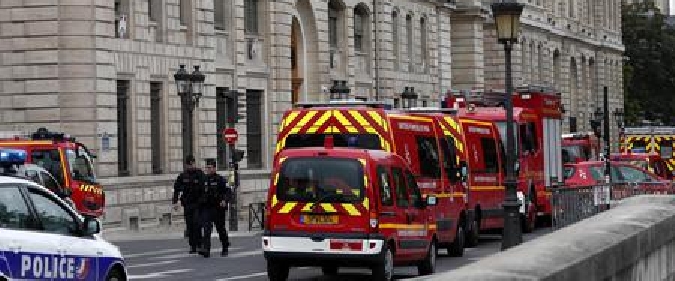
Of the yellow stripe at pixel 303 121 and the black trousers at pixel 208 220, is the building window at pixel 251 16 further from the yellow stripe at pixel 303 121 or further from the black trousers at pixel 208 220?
the yellow stripe at pixel 303 121

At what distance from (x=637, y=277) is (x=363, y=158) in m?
8.08

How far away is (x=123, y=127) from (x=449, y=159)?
17.2m

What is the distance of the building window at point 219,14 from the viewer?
52419 mm

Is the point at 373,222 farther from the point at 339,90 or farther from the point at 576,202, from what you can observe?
the point at 339,90

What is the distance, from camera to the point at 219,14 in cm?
5281

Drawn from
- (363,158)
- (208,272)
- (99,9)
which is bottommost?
(208,272)

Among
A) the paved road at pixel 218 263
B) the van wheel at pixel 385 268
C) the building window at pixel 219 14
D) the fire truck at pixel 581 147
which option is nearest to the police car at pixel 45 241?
the van wheel at pixel 385 268

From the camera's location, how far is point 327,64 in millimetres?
60500

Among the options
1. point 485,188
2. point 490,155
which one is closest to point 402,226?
point 485,188

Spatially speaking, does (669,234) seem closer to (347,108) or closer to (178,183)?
(347,108)

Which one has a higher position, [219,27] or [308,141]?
[219,27]

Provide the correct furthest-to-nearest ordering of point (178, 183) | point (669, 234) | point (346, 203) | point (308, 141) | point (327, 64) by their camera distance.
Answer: point (327, 64)
point (178, 183)
point (308, 141)
point (346, 203)
point (669, 234)

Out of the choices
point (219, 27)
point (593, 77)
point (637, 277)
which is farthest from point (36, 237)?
point (593, 77)

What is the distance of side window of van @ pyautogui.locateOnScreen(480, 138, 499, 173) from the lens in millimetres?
34844
